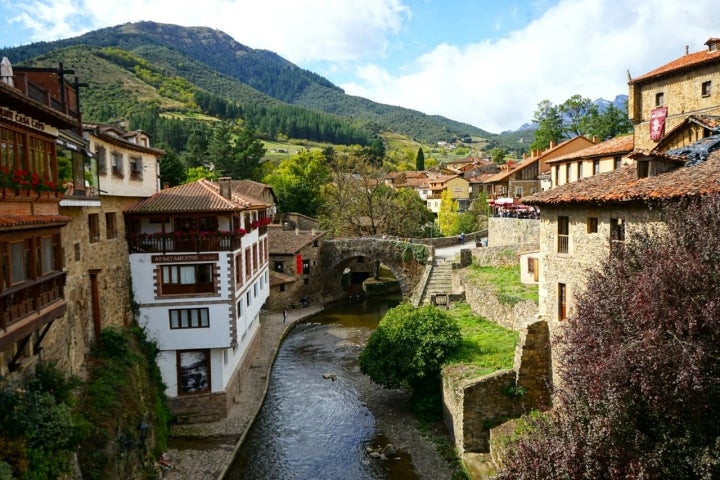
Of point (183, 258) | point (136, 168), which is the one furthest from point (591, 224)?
point (136, 168)

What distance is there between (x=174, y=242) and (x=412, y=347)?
40.1 feet

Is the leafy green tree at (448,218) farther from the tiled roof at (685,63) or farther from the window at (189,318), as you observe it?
the window at (189,318)

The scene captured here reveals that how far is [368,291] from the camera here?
59.7 meters

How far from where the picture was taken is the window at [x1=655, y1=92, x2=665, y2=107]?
30.8 m

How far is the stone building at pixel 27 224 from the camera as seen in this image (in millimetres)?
11805

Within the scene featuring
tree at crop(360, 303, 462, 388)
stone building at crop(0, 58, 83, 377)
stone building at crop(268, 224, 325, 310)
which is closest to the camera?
stone building at crop(0, 58, 83, 377)

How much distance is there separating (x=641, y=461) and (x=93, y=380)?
17102 millimetres

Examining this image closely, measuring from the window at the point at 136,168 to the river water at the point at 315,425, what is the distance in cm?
1316

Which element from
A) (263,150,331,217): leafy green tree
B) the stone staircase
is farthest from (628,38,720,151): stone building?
(263,150,331,217): leafy green tree

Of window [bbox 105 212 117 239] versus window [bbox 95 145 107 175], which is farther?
window [bbox 105 212 117 239]

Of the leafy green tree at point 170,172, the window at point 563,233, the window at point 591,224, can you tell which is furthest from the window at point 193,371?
the leafy green tree at point 170,172

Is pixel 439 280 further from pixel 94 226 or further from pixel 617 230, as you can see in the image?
Answer: pixel 94 226

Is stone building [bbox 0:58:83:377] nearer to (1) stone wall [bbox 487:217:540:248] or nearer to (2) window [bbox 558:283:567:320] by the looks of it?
(2) window [bbox 558:283:567:320]

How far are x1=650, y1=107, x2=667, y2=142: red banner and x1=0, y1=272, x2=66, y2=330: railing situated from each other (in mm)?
31129
